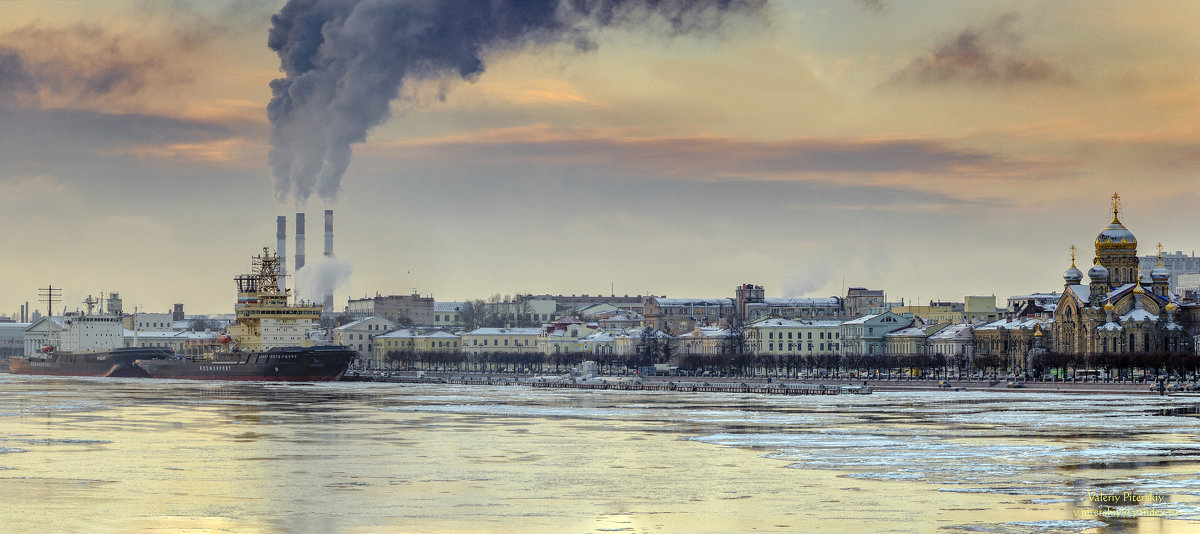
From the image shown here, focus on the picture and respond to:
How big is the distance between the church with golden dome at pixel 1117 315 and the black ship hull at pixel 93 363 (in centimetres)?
7415

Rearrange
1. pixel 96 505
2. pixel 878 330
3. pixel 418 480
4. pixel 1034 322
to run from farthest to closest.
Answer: pixel 878 330, pixel 1034 322, pixel 418 480, pixel 96 505

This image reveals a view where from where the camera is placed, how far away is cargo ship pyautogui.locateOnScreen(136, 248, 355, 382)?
12469 cm

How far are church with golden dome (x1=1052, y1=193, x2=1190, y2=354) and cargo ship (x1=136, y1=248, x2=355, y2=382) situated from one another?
54.4 metres

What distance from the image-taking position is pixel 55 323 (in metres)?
191

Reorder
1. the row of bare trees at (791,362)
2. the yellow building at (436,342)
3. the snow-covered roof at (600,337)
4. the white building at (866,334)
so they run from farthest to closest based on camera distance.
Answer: the yellow building at (436,342) < the snow-covered roof at (600,337) < the white building at (866,334) < the row of bare trees at (791,362)

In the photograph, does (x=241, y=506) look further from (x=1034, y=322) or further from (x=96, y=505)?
(x=1034, y=322)

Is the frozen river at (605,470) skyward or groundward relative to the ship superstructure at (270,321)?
groundward

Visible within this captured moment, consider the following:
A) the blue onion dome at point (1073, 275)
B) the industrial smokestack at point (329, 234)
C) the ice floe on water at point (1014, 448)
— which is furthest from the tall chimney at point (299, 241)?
the ice floe on water at point (1014, 448)

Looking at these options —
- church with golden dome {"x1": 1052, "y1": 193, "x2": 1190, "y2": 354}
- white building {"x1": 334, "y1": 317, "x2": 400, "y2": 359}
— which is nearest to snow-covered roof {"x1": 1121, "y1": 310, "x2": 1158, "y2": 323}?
church with golden dome {"x1": 1052, "y1": 193, "x2": 1190, "y2": 354}

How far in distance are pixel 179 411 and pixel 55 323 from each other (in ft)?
425

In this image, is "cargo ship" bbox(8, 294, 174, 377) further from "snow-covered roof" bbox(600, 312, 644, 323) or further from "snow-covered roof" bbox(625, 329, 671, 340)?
"snow-covered roof" bbox(600, 312, 644, 323)

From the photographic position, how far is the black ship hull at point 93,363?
143000 millimetres

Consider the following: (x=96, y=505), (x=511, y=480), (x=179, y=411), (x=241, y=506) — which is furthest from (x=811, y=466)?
(x=179, y=411)

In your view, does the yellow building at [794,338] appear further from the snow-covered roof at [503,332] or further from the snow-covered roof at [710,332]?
the snow-covered roof at [503,332]
